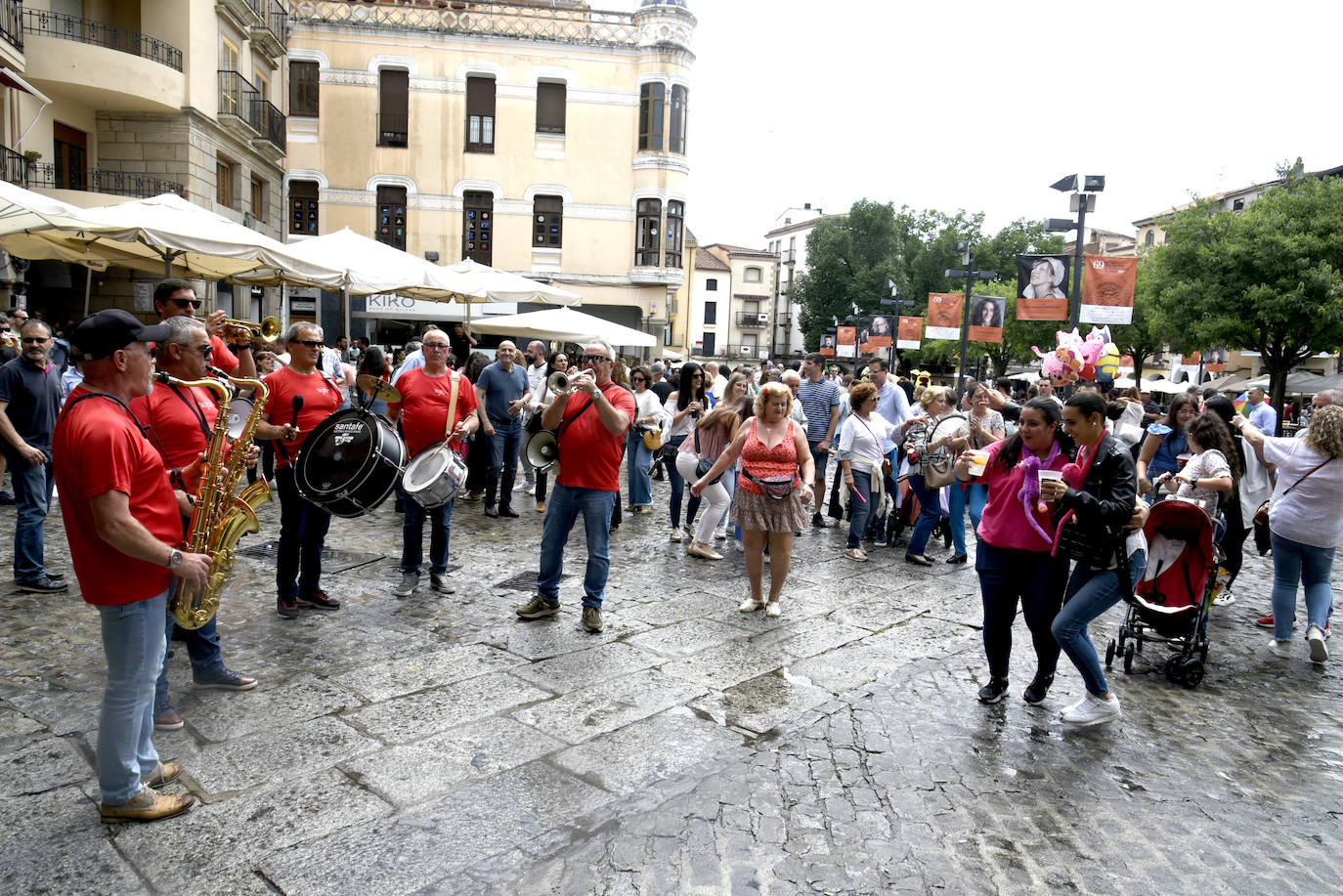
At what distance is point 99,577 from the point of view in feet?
9.73

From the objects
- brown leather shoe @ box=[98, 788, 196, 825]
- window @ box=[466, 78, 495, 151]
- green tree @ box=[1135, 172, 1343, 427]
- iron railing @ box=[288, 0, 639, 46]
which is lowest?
brown leather shoe @ box=[98, 788, 196, 825]

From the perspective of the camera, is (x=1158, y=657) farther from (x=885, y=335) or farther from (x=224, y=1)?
(x=885, y=335)

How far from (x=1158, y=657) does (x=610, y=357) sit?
4128 mm

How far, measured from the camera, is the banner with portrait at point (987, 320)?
22094 mm

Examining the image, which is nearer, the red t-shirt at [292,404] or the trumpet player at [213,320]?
the trumpet player at [213,320]

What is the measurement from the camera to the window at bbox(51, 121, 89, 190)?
17.0 metres

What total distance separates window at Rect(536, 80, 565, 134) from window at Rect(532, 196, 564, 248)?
2244 millimetres

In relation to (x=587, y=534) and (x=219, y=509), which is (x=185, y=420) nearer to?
(x=219, y=509)

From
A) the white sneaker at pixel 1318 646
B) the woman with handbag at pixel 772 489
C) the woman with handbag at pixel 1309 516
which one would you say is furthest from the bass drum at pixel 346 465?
the white sneaker at pixel 1318 646

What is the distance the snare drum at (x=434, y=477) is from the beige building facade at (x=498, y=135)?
22.0 m

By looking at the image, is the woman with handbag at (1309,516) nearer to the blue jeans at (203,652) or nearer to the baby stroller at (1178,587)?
the baby stroller at (1178,587)

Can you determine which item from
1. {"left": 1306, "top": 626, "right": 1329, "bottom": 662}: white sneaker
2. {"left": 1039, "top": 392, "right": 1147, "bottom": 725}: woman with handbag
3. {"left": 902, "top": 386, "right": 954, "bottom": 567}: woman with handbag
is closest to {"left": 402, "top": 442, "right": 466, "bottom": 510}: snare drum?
{"left": 1039, "top": 392, "right": 1147, "bottom": 725}: woman with handbag

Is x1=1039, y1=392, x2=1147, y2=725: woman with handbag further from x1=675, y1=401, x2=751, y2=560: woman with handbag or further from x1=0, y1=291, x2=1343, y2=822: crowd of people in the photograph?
x1=675, y1=401, x2=751, y2=560: woman with handbag

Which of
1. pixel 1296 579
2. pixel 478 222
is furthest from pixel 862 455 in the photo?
pixel 478 222
